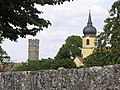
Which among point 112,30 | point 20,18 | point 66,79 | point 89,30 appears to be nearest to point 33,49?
point 89,30

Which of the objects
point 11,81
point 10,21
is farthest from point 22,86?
point 10,21

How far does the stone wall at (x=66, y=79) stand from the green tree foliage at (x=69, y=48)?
93288 millimetres

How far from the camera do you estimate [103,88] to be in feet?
15.2

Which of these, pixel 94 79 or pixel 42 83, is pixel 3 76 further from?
pixel 94 79

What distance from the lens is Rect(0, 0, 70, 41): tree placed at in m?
14.9

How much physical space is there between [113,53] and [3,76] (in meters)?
37.6

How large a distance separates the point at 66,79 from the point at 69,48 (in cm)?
9855

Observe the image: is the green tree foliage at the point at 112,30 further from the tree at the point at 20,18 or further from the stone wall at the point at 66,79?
the stone wall at the point at 66,79

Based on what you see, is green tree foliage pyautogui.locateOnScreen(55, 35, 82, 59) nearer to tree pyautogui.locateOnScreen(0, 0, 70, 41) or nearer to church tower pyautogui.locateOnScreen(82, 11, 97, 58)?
church tower pyautogui.locateOnScreen(82, 11, 97, 58)

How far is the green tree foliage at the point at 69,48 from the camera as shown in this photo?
101875 mm

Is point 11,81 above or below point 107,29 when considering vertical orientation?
below

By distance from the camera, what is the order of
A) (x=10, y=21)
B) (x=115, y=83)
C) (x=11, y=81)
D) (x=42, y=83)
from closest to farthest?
(x=115, y=83), (x=42, y=83), (x=11, y=81), (x=10, y=21)

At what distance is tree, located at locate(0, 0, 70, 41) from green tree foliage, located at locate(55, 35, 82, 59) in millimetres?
83135

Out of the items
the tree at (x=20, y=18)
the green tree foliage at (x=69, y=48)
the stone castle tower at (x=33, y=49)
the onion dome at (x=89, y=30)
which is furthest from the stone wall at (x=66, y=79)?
Result: the stone castle tower at (x=33, y=49)
